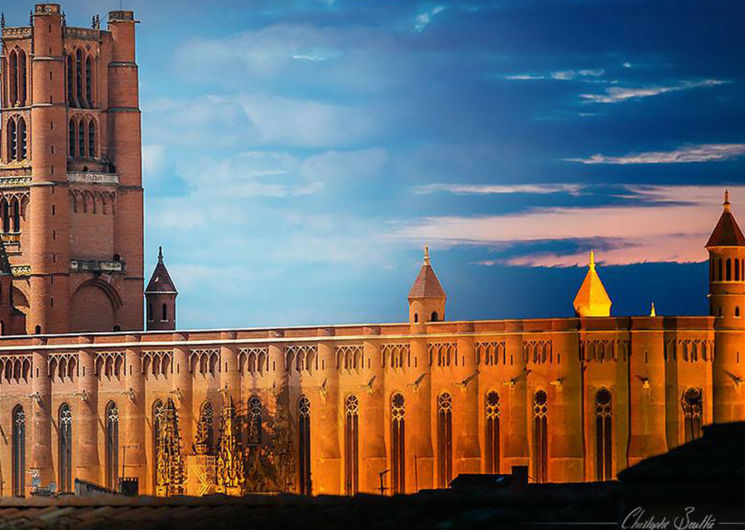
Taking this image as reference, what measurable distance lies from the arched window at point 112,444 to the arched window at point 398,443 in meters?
25.5

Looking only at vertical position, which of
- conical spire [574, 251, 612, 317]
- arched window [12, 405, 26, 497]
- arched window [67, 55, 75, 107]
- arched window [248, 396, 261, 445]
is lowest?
arched window [12, 405, 26, 497]

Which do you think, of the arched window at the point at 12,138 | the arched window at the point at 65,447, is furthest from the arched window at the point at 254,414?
the arched window at the point at 12,138

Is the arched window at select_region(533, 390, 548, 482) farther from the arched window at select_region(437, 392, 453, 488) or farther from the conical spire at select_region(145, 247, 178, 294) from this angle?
the conical spire at select_region(145, 247, 178, 294)

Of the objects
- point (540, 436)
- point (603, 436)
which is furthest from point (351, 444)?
point (603, 436)

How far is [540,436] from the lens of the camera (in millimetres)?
133000

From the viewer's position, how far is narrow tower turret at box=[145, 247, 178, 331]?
16825 cm

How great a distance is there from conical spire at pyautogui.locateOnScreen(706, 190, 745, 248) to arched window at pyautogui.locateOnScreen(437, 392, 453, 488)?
21010 mm

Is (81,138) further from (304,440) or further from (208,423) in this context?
(304,440)

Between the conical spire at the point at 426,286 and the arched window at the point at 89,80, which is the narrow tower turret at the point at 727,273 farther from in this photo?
the arched window at the point at 89,80

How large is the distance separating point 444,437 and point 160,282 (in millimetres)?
40063

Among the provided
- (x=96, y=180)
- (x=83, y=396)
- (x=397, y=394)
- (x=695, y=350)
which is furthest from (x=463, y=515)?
(x=96, y=180)

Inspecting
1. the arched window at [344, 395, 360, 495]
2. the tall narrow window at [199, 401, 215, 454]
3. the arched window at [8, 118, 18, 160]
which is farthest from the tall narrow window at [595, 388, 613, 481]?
the arched window at [8, 118, 18, 160]

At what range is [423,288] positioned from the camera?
142125 millimetres

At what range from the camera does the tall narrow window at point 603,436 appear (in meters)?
129
